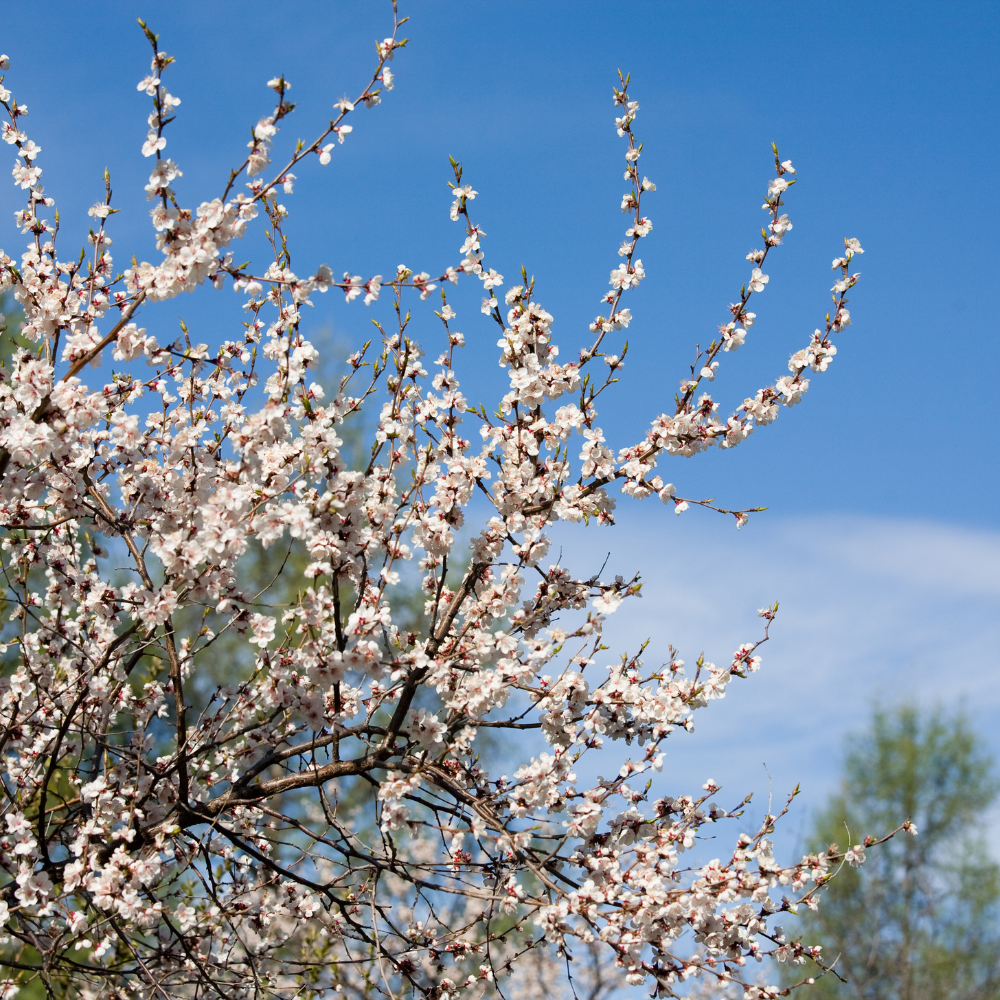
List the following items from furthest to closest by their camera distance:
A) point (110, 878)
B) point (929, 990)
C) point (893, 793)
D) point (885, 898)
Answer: point (893, 793) < point (885, 898) < point (929, 990) < point (110, 878)

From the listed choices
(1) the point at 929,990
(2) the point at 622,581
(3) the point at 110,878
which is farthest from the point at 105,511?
(1) the point at 929,990

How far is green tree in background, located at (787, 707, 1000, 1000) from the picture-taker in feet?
45.1

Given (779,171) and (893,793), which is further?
(893,793)

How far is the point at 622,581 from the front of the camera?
381 cm

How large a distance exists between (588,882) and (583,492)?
1.48 meters

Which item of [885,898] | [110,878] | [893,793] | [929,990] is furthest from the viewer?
[893,793]

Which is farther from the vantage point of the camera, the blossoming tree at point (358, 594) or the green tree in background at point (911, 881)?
the green tree in background at point (911, 881)

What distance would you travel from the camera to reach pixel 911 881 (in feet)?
51.1

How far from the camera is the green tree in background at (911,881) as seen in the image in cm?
1374

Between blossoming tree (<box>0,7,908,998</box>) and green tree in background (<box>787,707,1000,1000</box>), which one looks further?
green tree in background (<box>787,707,1000,1000</box>)

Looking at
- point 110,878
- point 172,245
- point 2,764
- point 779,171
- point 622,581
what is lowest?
point 110,878

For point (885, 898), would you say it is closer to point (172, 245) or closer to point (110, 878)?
point (110, 878)

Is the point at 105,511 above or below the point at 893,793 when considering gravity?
below

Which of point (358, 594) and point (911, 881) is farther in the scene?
point (911, 881)
